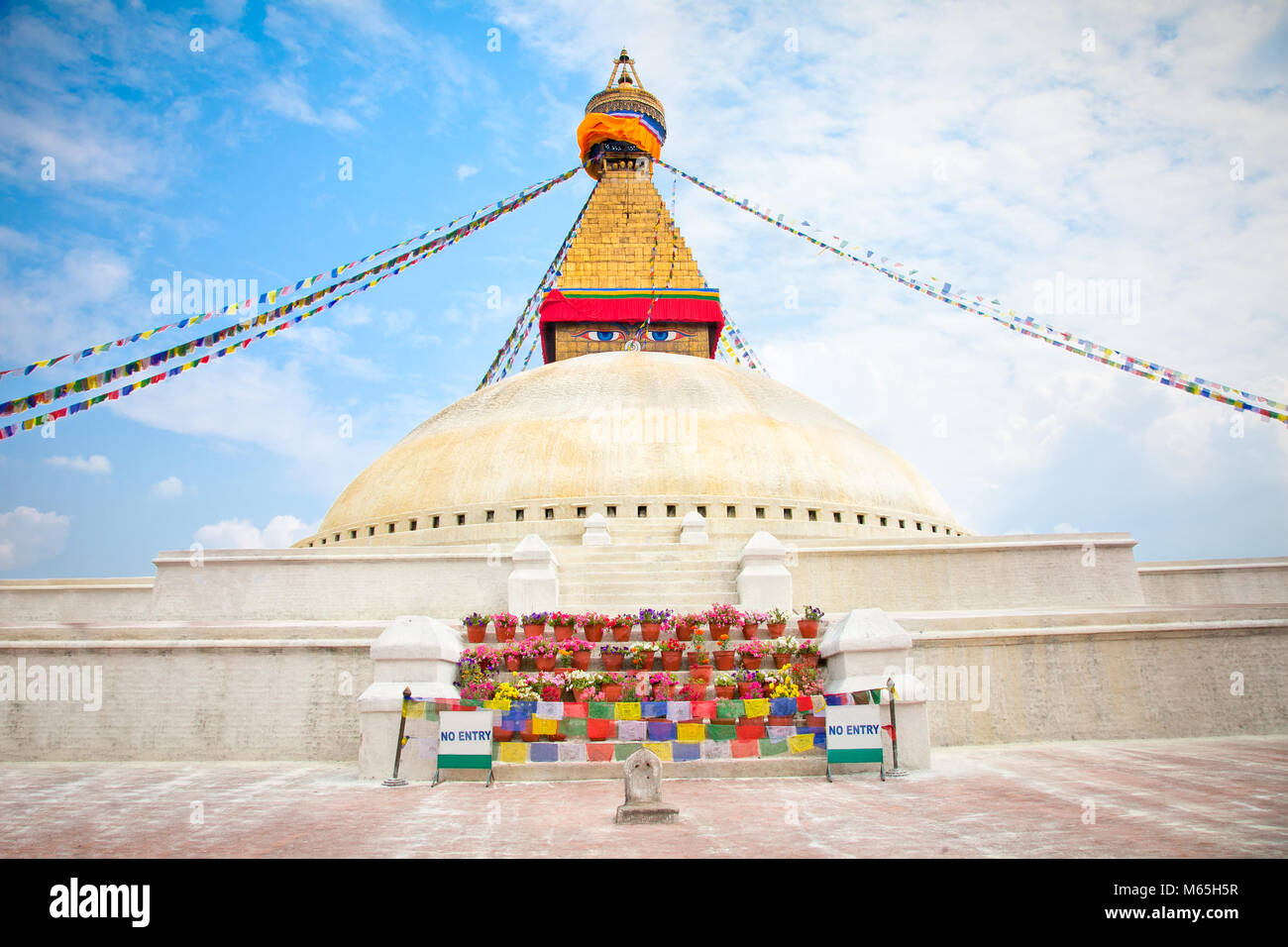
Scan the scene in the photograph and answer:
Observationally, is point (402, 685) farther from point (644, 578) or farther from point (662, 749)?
point (644, 578)

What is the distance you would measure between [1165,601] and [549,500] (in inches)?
493

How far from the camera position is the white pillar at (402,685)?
8.66 metres

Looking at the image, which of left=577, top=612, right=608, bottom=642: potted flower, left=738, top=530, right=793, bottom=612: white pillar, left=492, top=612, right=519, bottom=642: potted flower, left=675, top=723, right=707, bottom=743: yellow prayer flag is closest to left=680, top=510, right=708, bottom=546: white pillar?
left=738, top=530, right=793, bottom=612: white pillar

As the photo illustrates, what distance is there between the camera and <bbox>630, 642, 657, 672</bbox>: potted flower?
1070cm

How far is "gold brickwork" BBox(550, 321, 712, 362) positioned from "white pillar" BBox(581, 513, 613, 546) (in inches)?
471

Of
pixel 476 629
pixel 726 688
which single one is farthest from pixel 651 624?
pixel 476 629

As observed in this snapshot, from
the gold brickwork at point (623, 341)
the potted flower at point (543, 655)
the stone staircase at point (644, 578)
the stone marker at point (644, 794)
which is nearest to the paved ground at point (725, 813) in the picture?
the stone marker at point (644, 794)

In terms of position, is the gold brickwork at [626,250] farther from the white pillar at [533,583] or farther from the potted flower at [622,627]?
the potted flower at [622,627]

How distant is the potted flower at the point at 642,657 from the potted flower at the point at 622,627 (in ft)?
2.14

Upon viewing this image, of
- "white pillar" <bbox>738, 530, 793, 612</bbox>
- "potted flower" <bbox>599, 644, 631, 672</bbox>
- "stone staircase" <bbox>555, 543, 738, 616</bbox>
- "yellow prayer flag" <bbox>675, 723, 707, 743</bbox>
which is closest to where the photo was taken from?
"yellow prayer flag" <bbox>675, 723, 707, 743</bbox>

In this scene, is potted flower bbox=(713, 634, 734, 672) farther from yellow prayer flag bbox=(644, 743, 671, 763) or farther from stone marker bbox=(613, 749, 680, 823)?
stone marker bbox=(613, 749, 680, 823)

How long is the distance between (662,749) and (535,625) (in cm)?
354
